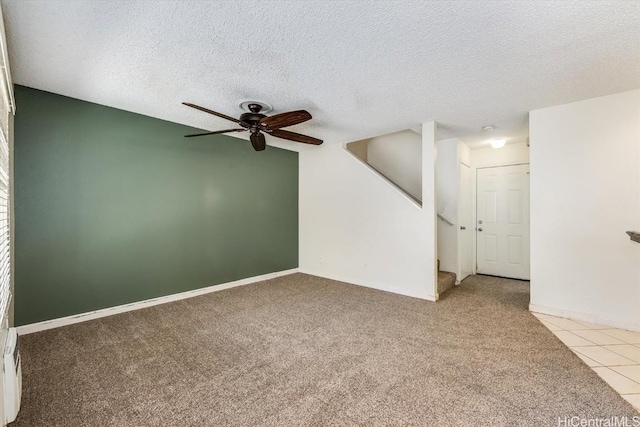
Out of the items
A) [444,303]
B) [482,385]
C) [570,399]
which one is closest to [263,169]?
[444,303]

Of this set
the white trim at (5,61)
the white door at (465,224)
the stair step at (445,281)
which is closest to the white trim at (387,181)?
the white door at (465,224)

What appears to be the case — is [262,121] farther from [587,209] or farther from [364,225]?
[587,209]

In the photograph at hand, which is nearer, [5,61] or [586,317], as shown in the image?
[5,61]

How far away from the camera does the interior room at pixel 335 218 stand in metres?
1.65

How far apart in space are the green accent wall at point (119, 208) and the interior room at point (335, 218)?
0.02m

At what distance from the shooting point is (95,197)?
9.79ft

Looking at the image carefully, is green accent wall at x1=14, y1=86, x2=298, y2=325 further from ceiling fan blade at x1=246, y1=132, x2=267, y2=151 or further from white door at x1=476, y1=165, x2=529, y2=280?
white door at x1=476, y1=165, x2=529, y2=280

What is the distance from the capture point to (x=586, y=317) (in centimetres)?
280

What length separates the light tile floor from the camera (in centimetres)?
181

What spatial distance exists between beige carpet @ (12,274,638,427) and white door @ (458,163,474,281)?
1400mm

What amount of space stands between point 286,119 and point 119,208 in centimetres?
230

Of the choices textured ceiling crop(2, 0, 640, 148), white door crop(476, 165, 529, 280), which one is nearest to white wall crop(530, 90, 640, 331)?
textured ceiling crop(2, 0, 640, 148)

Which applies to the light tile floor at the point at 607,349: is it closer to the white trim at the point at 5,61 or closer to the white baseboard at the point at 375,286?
the white baseboard at the point at 375,286

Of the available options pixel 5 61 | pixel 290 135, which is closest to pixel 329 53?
pixel 290 135
